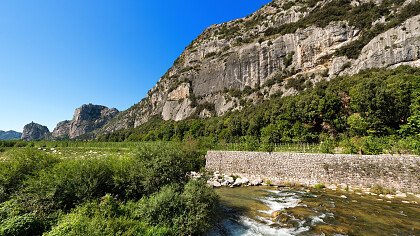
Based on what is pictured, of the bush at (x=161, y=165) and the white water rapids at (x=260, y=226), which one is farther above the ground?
the bush at (x=161, y=165)

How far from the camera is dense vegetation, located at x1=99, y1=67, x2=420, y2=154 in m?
27.5

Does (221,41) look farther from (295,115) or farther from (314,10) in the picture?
(295,115)

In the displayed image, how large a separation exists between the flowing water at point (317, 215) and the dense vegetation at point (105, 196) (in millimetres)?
2234

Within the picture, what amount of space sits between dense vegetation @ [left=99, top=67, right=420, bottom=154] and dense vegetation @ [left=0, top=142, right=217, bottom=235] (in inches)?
767

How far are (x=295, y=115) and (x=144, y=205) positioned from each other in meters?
43.8

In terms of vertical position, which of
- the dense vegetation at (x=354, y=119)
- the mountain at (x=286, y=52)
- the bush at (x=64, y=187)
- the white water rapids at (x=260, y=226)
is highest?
the mountain at (x=286, y=52)

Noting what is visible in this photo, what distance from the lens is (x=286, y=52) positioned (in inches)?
3351

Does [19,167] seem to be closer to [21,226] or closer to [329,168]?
[21,226]

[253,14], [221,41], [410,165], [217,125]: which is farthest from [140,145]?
[253,14]

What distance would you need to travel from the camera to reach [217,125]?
73438 mm

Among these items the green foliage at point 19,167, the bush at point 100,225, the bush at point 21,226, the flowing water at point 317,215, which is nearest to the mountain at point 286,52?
the flowing water at point 317,215

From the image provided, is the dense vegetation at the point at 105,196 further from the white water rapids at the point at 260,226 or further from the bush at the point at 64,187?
the white water rapids at the point at 260,226

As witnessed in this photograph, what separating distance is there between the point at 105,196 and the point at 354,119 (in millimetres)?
40664

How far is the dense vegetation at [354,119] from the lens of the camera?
2746 cm
